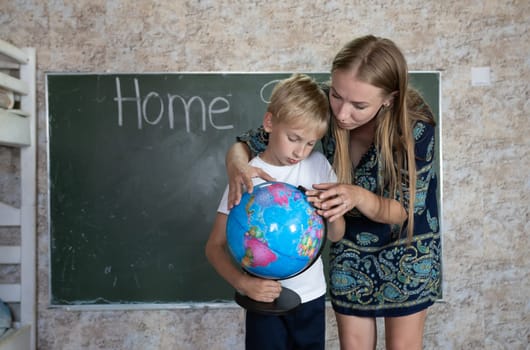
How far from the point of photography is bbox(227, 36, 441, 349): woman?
1560mm

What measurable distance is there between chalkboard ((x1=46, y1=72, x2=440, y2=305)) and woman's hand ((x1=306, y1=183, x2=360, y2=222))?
166 cm

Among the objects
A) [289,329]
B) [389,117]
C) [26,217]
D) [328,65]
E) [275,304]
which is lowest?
[289,329]

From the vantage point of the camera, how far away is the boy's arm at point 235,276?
1.50 m

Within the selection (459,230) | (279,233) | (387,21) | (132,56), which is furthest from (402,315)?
(132,56)

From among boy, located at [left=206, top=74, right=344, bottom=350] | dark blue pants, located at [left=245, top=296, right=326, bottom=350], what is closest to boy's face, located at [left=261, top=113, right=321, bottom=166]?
boy, located at [left=206, top=74, right=344, bottom=350]

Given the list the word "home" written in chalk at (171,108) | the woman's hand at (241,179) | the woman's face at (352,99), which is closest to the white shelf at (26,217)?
the word "home" written in chalk at (171,108)

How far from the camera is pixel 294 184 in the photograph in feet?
5.61

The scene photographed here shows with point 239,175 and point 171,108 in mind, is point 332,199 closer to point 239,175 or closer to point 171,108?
point 239,175

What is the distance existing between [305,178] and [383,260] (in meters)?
0.38

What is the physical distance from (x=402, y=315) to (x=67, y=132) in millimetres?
2259

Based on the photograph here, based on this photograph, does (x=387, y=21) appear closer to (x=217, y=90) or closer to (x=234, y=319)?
(x=217, y=90)

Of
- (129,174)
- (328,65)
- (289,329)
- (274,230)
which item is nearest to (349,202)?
(274,230)

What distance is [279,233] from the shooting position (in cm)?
138

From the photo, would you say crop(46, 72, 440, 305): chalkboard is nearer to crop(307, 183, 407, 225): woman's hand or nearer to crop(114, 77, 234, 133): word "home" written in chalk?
crop(114, 77, 234, 133): word "home" written in chalk
